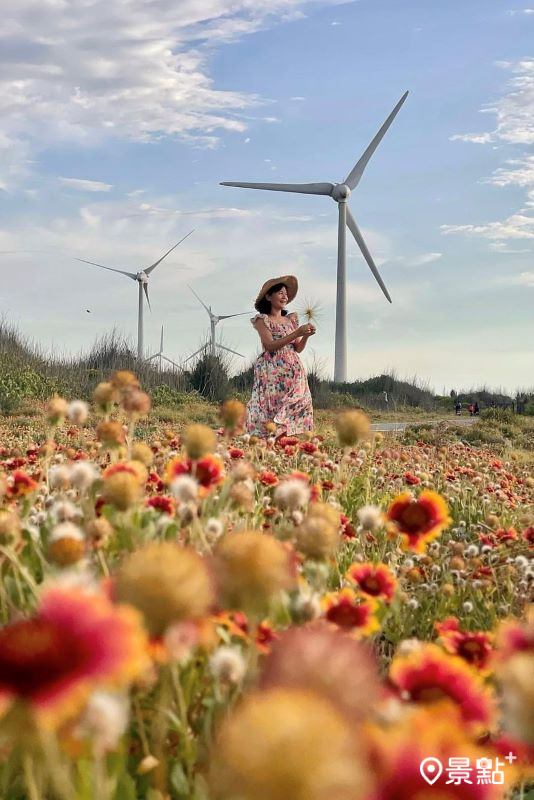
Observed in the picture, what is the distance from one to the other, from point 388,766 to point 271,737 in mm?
246

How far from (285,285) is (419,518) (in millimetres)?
6843

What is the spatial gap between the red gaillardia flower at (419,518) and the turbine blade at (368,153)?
20.0 metres

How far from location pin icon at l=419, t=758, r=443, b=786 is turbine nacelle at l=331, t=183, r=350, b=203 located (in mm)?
23056

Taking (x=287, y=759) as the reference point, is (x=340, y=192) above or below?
above

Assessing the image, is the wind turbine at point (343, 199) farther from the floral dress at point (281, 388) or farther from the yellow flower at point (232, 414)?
the yellow flower at point (232, 414)

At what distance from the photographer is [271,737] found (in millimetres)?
587

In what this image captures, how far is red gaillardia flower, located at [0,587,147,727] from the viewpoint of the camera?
0.82 metres

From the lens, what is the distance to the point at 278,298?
8.84 meters

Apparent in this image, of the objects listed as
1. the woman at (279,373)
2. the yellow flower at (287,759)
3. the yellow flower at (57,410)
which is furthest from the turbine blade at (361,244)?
the yellow flower at (287,759)

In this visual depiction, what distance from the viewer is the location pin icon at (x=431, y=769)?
2.50ft

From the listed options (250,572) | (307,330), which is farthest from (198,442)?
(307,330)

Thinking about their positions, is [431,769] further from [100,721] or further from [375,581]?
[375,581]

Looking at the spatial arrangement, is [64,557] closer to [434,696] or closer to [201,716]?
[201,716]

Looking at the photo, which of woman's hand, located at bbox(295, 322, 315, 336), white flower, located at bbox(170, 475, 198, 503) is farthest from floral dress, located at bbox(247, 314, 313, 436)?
white flower, located at bbox(170, 475, 198, 503)
